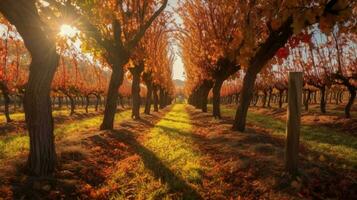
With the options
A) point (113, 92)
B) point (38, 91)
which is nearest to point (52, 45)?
point (38, 91)

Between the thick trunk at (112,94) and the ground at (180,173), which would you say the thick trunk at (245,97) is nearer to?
the ground at (180,173)

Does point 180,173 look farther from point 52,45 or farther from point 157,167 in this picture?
point 52,45

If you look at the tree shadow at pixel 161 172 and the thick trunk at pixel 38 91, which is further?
the thick trunk at pixel 38 91

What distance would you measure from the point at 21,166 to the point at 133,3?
12120 millimetres

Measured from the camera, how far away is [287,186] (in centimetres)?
653

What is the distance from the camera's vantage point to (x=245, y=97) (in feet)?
47.2

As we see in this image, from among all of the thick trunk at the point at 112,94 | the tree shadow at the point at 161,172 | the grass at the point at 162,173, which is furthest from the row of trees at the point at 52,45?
the tree shadow at the point at 161,172

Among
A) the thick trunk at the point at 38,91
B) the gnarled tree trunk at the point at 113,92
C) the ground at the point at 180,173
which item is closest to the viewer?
the ground at the point at 180,173

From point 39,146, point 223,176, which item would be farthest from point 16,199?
point 223,176

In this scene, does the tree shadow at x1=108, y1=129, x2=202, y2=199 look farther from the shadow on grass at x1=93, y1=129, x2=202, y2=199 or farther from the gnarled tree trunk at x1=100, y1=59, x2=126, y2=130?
the gnarled tree trunk at x1=100, y1=59, x2=126, y2=130

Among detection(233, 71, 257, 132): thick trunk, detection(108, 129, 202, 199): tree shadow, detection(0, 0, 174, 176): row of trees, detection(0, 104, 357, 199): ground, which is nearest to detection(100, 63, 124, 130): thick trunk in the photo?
detection(0, 0, 174, 176): row of trees

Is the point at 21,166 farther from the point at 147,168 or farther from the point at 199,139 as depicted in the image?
the point at 199,139

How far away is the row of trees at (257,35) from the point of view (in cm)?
880

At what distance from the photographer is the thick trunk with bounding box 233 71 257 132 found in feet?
46.2
